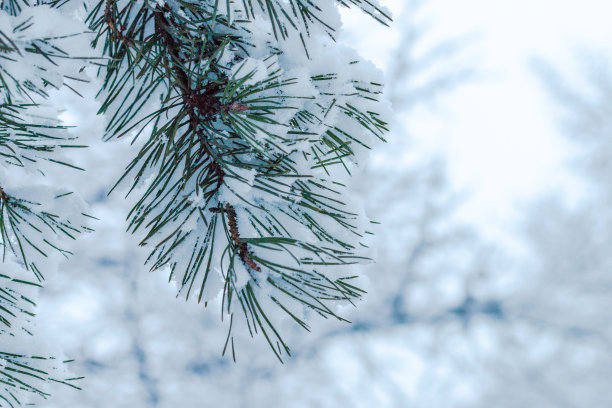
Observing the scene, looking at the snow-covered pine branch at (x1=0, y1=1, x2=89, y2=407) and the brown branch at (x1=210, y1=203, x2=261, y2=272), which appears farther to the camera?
the snow-covered pine branch at (x1=0, y1=1, x2=89, y2=407)

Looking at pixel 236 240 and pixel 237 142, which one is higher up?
pixel 237 142

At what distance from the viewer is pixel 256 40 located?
853 millimetres

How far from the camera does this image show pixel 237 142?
32.8 inches

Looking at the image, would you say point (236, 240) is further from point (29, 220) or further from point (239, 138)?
point (29, 220)

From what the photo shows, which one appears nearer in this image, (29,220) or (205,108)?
(205,108)

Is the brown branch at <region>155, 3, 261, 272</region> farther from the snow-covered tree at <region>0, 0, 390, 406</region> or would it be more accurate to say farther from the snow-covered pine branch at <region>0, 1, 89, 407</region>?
the snow-covered pine branch at <region>0, 1, 89, 407</region>

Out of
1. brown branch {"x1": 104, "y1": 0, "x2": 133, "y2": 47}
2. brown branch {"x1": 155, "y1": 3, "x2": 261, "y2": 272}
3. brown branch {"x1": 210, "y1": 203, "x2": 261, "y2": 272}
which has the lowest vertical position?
brown branch {"x1": 210, "y1": 203, "x2": 261, "y2": 272}

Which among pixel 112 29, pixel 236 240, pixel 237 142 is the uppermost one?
pixel 112 29

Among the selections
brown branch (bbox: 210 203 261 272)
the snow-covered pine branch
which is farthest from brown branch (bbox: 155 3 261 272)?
the snow-covered pine branch

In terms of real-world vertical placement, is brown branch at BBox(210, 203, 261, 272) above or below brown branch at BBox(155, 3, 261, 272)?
below

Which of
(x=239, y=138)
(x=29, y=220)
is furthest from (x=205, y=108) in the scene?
(x=29, y=220)

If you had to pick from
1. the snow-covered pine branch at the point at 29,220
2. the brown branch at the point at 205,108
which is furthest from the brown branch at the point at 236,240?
the snow-covered pine branch at the point at 29,220

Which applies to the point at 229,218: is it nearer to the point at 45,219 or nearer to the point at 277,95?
the point at 277,95

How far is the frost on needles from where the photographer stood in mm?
775
